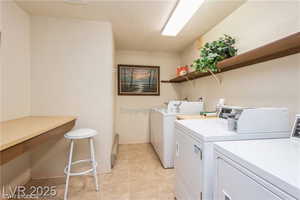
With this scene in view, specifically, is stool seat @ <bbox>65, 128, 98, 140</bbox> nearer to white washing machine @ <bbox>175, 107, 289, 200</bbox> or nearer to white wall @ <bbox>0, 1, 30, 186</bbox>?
white wall @ <bbox>0, 1, 30, 186</bbox>

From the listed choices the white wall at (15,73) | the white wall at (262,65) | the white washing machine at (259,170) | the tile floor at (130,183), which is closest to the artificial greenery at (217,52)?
the white wall at (262,65)

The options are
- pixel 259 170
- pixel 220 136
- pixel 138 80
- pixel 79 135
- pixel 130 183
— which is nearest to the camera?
pixel 259 170

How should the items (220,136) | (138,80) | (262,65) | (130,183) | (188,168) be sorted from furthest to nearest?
1. (138,80)
2. (130,183)
3. (262,65)
4. (188,168)
5. (220,136)

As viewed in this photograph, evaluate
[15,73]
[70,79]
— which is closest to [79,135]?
[70,79]

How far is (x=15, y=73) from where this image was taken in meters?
1.71

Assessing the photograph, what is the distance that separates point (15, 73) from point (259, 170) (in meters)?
2.45

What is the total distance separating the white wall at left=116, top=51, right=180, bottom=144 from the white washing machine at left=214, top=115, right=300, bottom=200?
2625mm

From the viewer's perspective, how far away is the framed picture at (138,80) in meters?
3.33

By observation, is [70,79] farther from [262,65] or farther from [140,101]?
[262,65]

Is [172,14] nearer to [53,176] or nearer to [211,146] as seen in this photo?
[211,146]

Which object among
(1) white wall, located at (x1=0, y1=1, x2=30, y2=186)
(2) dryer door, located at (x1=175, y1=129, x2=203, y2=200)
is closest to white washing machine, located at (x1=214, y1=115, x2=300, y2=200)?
(2) dryer door, located at (x1=175, y1=129, x2=203, y2=200)

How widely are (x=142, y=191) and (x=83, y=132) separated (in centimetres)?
103

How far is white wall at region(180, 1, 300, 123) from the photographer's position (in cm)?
115

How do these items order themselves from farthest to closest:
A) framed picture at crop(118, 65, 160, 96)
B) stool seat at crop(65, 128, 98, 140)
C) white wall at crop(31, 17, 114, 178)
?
Answer: 1. framed picture at crop(118, 65, 160, 96)
2. white wall at crop(31, 17, 114, 178)
3. stool seat at crop(65, 128, 98, 140)
